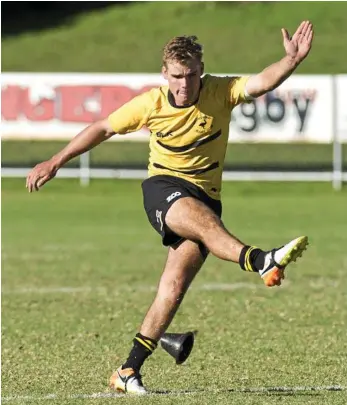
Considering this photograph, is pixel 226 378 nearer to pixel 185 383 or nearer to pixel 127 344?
pixel 185 383

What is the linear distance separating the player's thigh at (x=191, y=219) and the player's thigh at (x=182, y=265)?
16cm

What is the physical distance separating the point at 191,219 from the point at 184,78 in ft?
2.78

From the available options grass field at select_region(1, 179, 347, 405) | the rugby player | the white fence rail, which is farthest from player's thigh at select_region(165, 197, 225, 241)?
the white fence rail

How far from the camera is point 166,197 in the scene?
7.92 meters

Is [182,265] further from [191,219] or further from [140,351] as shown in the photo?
[140,351]

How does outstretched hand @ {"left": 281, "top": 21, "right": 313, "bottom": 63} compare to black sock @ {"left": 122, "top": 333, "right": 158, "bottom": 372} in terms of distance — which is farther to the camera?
black sock @ {"left": 122, "top": 333, "right": 158, "bottom": 372}

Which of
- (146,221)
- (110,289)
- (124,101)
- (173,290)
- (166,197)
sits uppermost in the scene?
(166,197)

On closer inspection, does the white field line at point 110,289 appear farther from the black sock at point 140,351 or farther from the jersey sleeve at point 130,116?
the jersey sleeve at point 130,116

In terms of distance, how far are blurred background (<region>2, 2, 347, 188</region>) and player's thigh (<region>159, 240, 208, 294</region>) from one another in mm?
19226

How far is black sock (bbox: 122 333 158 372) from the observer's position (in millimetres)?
8023

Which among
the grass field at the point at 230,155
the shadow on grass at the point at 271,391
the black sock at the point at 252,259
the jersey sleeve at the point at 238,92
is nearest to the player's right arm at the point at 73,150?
the jersey sleeve at the point at 238,92

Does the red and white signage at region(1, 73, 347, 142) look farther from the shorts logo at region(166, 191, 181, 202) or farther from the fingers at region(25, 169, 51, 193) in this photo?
the shorts logo at region(166, 191, 181, 202)

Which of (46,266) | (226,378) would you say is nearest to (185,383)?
(226,378)

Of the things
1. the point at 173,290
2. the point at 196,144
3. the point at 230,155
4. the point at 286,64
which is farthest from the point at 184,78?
the point at 230,155
